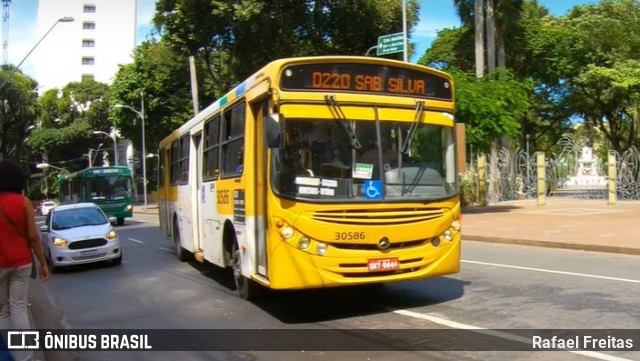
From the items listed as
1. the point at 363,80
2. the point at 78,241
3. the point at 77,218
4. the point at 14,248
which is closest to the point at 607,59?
the point at 77,218

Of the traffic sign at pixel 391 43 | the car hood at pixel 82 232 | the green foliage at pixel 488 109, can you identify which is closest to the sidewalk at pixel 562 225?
the green foliage at pixel 488 109

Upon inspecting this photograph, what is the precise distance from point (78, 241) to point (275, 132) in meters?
8.48

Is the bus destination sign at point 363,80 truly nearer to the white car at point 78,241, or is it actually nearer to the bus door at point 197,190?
the bus door at point 197,190

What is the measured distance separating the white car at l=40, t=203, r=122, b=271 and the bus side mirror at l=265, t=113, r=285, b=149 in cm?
832

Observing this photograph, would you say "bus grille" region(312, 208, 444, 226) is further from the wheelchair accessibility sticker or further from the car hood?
the car hood

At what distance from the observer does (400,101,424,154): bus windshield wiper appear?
7.66 meters

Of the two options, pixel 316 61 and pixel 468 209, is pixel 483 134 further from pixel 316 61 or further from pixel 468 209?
pixel 316 61

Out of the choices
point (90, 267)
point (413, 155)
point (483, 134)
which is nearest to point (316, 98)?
point (413, 155)

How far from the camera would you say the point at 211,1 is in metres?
25.5

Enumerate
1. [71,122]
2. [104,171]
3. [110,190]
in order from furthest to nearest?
[71,122] → [104,171] → [110,190]

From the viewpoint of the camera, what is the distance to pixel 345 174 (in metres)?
7.33

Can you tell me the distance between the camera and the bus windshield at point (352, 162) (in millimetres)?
7238

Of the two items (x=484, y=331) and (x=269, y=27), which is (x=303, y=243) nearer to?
(x=484, y=331)

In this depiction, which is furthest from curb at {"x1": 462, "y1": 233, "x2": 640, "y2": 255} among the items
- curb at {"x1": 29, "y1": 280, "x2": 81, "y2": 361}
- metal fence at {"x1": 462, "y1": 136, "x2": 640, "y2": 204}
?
metal fence at {"x1": 462, "y1": 136, "x2": 640, "y2": 204}
